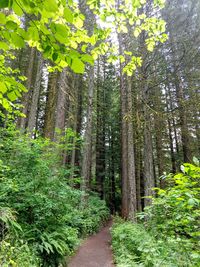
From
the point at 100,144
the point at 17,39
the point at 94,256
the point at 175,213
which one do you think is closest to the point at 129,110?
the point at 94,256

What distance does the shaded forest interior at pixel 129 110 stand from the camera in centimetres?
905

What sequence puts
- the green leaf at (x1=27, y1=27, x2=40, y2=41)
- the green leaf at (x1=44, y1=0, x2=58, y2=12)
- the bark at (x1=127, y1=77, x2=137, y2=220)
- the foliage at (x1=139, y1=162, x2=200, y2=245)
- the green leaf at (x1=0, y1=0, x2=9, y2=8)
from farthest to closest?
the bark at (x1=127, y1=77, x2=137, y2=220) < the foliage at (x1=139, y1=162, x2=200, y2=245) < the green leaf at (x1=27, y1=27, x2=40, y2=41) < the green leaf at (x1=44, y1=0, x2=58, y2=12) < the green leaf at (x1=0, y1=0, x2=9, y2=8)

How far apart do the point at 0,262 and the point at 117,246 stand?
488cm

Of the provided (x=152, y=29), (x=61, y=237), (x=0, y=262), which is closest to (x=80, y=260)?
(x=61, y=237)

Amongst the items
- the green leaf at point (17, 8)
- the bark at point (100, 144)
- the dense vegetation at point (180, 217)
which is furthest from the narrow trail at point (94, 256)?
the bark at point (100, 144)

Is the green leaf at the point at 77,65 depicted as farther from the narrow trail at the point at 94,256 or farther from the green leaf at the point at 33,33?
the narrow trail at the point at 94,256

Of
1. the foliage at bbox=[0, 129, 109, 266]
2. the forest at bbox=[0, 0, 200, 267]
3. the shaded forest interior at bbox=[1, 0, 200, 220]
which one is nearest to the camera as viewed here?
the forest at bbox=[0, 0, 200, 267]

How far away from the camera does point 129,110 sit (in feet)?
29.7

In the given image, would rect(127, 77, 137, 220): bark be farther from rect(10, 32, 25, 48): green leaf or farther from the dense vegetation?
rect(10, 32, 25, 48): green leaf

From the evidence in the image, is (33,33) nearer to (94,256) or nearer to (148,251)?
(148,251)

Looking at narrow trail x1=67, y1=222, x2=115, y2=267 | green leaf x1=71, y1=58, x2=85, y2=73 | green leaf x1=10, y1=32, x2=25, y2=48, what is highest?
green leaf x1=10, y1=32, x2=25, y2=48

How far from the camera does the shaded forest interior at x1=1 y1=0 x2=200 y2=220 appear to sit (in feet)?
29.7

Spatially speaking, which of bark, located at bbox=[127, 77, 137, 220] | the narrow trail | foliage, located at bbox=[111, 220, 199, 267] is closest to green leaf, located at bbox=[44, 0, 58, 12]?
foliage, located at bbox=[111, 220, 199, 267]

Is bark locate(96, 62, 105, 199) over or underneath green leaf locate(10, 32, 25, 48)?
over
